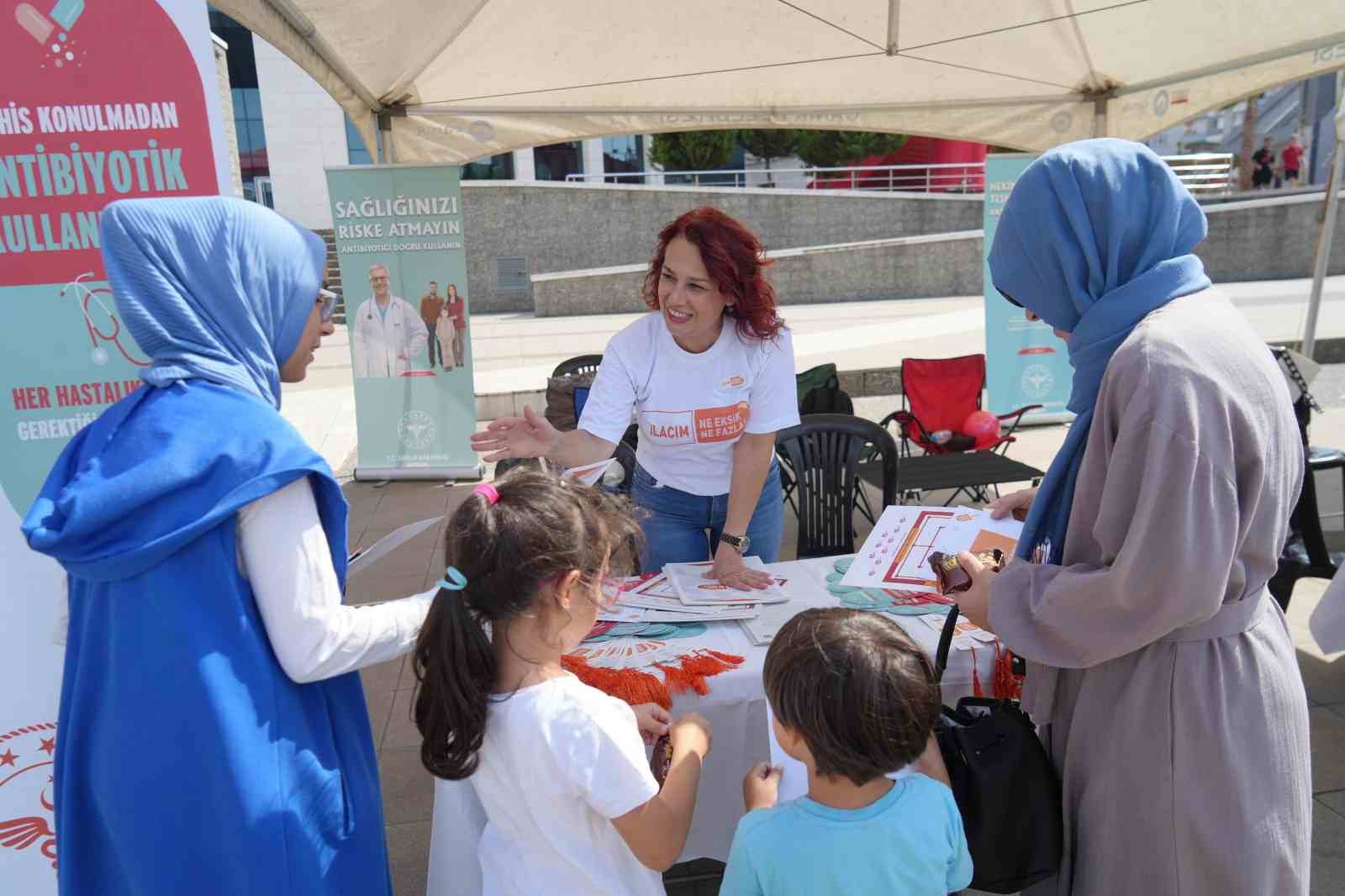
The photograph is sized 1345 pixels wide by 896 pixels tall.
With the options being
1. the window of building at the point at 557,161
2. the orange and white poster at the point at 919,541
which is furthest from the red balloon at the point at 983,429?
the window of building at the point at 557,161

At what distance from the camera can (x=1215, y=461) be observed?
127 cm

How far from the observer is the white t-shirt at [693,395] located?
2.70 m

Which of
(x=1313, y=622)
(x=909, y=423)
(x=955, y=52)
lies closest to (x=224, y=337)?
(x=1313, y=622)

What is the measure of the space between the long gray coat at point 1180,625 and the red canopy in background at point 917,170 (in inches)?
861

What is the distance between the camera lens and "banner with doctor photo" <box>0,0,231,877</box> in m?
2.08

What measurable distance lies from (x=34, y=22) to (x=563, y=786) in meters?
2.04

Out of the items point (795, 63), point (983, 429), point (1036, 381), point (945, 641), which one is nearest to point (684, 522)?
point (945, 641)

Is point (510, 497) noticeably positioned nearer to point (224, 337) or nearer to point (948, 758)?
point (224, 337)

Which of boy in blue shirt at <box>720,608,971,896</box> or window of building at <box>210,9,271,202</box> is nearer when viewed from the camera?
boy in blue shirt at <box>720,608,971,896</box>

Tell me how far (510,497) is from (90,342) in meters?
1.44

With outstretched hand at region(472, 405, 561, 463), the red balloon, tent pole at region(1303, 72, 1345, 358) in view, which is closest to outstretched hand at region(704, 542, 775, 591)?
outstretched hand at region(472, 405, 561, 463)

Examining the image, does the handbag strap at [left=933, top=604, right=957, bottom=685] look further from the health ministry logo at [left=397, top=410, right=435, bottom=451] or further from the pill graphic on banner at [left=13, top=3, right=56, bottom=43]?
the health ministry logo at [left=397, top=410, right=435, bottom=451]

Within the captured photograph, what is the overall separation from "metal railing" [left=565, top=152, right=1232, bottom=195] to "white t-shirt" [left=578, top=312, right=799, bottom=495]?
16.2m

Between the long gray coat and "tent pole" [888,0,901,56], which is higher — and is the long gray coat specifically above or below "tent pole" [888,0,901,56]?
below
